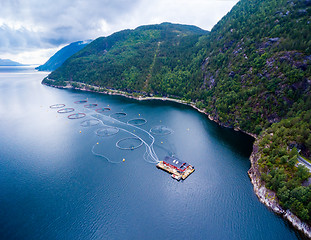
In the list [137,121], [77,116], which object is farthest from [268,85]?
[77,116]

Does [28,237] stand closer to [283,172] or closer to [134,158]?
[134,158]

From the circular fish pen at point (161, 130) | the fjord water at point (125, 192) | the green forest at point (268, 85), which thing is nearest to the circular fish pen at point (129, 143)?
the fjord water at point (125, 192)

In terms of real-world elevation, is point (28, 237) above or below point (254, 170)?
below

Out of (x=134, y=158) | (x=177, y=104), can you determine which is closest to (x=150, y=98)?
(x=177, y=104)

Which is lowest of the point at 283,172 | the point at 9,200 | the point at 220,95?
the point at 9,200

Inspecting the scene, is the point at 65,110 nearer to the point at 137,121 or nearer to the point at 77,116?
the point at 77,116

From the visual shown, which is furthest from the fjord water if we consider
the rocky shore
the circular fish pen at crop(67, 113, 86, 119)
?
the circular fish pen at crop(67, 113, 86, 119)

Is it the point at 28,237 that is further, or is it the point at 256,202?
the point at 256,202
